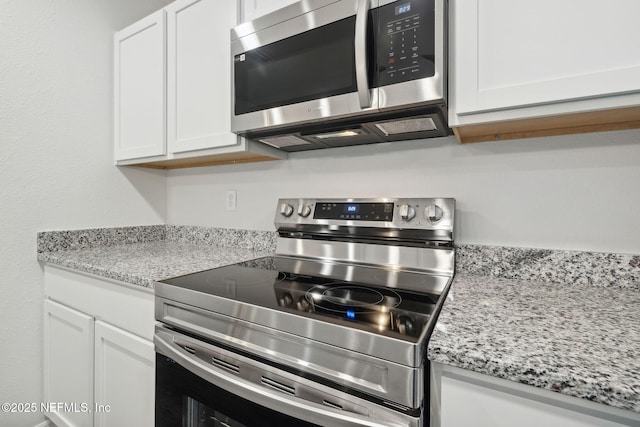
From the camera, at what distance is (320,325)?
658 mm

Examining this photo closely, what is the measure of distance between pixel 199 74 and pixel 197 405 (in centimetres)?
133

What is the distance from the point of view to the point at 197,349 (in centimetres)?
87

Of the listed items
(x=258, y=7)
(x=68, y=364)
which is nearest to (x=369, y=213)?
(x=258, y=7)

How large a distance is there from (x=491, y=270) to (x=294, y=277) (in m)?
0.69

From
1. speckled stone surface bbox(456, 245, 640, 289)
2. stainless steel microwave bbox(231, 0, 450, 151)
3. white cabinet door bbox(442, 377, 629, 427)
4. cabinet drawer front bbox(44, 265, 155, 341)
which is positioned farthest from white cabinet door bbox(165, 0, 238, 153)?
white cabinet door bbox(442, 377, 629, 427)

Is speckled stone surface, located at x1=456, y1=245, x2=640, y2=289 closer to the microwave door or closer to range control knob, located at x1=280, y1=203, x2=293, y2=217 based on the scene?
the microwave door

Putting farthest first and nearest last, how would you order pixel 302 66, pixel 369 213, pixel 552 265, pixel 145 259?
pixel 145 259
pixel 369 213
pixel 302 66
pixel 552 265

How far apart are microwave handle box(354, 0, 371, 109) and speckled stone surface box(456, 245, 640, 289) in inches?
25.5

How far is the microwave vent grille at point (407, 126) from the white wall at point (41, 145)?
161 centimetres

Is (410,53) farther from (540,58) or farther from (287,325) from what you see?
(287,325)

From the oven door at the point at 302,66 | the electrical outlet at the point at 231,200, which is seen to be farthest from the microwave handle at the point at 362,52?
the electrical outlet at the point at 231,200

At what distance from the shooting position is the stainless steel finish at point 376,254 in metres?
1.08

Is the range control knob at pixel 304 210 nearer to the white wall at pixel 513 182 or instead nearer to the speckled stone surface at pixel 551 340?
the white wall at pixel 513 182

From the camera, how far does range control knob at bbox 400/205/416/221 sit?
1.12m
